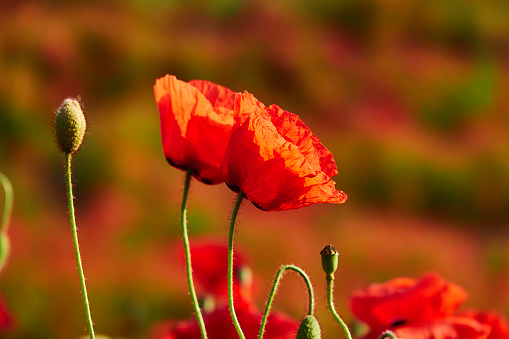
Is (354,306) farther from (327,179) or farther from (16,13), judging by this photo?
(16,13)

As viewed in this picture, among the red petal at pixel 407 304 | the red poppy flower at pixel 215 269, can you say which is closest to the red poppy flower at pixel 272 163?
the red petal at pixel 407 304

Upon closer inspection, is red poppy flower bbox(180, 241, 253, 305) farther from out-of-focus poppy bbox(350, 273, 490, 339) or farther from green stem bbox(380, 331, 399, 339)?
green stem bbox(380, 331, 399, 339)

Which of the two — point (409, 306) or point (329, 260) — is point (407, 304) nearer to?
point (409, 306)

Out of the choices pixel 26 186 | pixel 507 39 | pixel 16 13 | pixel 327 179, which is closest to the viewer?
pixel 327 179

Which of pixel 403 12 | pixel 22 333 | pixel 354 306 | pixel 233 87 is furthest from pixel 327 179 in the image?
pixel 403 12

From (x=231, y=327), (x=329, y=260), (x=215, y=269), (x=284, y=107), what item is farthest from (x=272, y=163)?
(x=284, y=107)

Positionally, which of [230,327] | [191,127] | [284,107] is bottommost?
[230,327]
